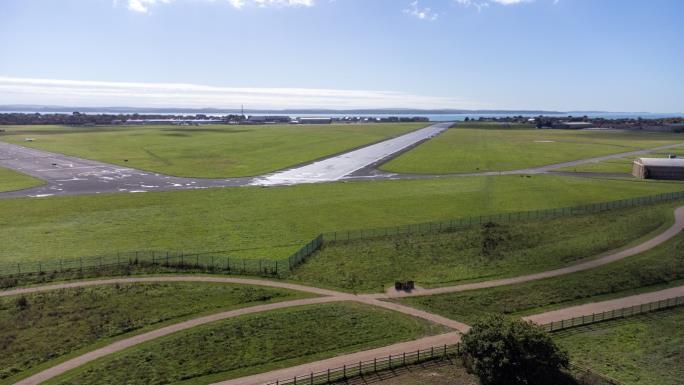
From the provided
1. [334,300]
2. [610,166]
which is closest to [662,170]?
[610,166]

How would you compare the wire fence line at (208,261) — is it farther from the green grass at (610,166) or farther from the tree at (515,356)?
the green grass at (610,166)

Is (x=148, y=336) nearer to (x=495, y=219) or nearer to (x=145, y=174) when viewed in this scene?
(x=495, y=219)

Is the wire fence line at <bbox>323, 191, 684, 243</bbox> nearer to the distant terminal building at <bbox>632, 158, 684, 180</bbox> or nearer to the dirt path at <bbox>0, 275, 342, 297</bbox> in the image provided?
the dirt path at <bbox>0, 275, 342, 297</bbox>

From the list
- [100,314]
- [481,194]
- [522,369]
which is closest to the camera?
[522,369]

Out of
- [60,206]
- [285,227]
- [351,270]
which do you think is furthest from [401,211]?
[60,206]

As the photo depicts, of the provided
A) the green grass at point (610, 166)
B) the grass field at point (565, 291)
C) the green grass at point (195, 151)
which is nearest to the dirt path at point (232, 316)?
the grass field at point (565, 291)

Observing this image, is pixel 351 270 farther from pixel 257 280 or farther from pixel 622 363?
pixel 622 363

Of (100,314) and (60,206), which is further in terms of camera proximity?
(60,206)
